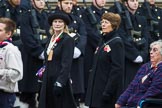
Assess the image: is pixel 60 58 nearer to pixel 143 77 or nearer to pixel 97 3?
pixel 143 77

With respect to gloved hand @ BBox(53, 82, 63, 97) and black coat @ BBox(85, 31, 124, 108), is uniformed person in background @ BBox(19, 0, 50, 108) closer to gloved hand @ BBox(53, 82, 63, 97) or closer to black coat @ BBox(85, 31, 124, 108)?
black coat @ BBox(85, 31, 124, 108)

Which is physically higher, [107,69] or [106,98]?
[107,69]

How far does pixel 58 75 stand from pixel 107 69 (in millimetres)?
694

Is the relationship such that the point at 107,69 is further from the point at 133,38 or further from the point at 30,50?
the point at 133,38

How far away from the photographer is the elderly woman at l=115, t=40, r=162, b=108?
283 inches

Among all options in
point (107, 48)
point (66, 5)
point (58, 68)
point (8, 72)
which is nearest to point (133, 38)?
point (66, 5)

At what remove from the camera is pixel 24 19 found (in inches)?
404

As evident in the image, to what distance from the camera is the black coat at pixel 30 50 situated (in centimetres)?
1013

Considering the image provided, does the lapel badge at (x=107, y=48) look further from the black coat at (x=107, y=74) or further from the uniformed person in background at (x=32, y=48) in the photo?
the uniformed person in background at (x=32, y=48)

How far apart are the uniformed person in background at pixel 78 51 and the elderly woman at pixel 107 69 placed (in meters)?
1.87

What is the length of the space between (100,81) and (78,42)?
85.8 inches

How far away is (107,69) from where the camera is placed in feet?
26.8

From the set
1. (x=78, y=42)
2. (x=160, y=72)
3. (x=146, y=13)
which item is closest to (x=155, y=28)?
(x=146, y=13)

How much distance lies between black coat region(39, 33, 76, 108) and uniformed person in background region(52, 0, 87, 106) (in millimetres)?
2160
